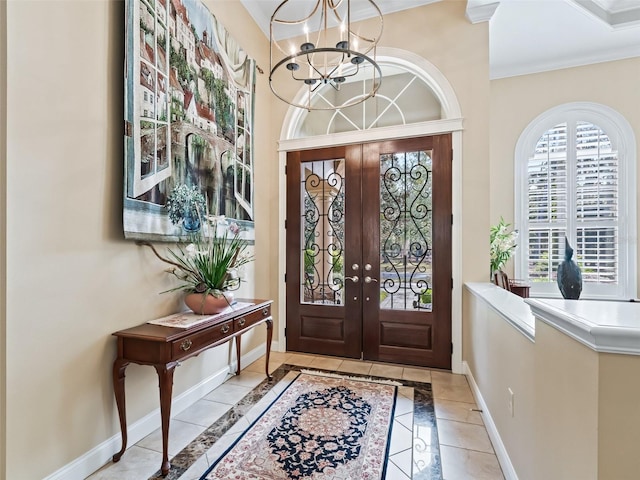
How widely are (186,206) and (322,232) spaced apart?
1.68 meters

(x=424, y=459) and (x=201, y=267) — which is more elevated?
(x=201, y=267)

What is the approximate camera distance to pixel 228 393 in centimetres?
279

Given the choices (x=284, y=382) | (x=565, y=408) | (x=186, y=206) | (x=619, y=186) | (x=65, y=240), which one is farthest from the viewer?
(x=619, y=186)

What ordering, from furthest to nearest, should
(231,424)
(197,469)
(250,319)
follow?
(250,319) → (231,424) → (197,469)

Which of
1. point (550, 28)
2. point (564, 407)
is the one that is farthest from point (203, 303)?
point (550, 28)

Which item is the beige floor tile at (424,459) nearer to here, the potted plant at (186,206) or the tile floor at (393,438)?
the tile floor at (393,438)

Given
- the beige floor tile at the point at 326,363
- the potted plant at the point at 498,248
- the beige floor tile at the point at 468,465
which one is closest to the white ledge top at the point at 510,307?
the potted plant at the point at 498,248

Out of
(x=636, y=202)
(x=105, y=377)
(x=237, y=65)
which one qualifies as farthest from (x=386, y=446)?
(x=636, y=202)

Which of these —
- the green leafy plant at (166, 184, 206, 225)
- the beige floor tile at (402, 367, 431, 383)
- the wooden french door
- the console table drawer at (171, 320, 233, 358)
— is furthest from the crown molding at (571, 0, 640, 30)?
the console table drawer at (171, 320, 233, 358)

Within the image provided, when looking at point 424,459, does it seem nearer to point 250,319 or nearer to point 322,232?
point 250,319

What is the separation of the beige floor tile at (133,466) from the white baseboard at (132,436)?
51 mm

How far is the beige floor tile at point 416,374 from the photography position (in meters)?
3.07

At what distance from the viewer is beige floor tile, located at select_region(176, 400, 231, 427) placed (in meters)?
2.36

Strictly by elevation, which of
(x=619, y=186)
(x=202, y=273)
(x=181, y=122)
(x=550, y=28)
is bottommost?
(x=202, y=273)
